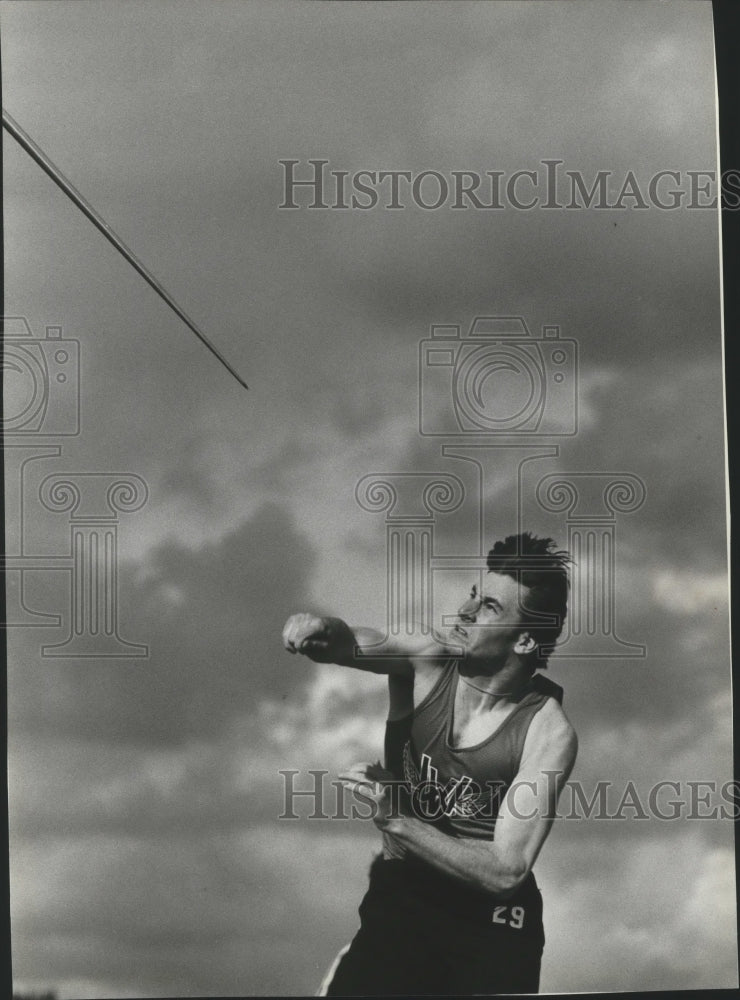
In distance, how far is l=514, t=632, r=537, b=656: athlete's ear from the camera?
12.2ft

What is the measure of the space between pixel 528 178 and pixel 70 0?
167 centimetres

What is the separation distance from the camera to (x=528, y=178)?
378 centimetres

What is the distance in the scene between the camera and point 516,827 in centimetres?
365

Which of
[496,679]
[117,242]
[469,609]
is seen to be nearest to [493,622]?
[469,609]

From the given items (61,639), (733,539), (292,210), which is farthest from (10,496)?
(733,539)

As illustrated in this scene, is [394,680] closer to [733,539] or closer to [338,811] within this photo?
[338,811]

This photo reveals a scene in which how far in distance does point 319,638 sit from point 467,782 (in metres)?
0.68

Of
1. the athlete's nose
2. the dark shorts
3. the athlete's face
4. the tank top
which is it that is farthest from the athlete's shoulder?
the dark shorts

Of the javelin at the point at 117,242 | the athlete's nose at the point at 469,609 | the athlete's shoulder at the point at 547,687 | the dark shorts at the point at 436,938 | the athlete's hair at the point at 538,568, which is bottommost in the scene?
the dark shorts at the point at 436,938

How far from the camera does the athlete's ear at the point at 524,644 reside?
12.2 ft

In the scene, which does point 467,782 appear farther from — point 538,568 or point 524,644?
point 538,568

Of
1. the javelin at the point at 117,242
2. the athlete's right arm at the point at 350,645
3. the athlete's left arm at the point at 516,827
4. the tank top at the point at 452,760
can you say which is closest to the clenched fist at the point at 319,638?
the athlete's right arm at the point at 350,645

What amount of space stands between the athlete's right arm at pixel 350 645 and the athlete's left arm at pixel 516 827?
17.9 inches

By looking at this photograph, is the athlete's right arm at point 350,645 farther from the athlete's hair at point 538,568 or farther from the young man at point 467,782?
the athlete's hair at point 538,568
